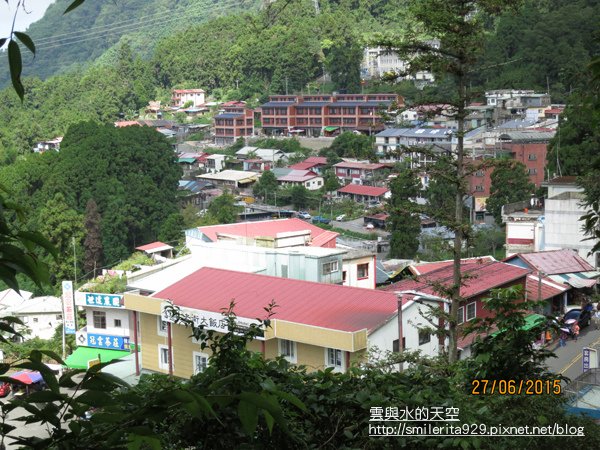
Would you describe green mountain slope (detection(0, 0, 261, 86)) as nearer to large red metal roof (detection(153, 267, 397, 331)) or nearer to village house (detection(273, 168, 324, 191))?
village house (detection(273, 168, 324, 191))

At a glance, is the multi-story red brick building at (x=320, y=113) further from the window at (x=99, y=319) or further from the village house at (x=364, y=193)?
the window at (x=99, y=319)

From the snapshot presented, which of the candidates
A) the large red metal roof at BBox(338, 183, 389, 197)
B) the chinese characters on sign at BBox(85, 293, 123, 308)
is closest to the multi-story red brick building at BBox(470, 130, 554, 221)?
the large red metal roof at BBox(338, 183, 389, 197)

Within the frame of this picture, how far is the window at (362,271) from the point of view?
31.7ft

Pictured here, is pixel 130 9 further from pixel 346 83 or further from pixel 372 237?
pixel 372 237

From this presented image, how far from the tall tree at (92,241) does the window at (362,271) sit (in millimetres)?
7755

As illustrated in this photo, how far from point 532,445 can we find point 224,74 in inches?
1327

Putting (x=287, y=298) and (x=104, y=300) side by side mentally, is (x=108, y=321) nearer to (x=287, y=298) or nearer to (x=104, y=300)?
(x=104, y=300)

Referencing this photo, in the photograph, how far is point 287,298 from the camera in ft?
23.3

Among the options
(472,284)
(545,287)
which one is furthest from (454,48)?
(545,287)

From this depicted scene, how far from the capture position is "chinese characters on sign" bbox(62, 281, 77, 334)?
9.67 m

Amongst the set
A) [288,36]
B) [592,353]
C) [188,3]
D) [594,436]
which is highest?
[188,3]

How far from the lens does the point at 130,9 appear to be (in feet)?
207

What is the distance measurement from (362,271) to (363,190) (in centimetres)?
1088

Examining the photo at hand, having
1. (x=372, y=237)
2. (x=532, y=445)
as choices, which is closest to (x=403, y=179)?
(x=532, y=445)
